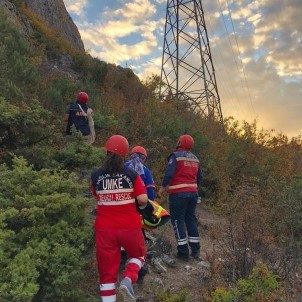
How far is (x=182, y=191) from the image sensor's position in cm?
623

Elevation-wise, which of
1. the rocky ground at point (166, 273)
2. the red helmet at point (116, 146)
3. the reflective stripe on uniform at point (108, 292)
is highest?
the red helmet at point (116, 146)

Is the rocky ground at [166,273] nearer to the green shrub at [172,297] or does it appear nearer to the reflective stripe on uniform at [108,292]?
the green shrub at [172,297]

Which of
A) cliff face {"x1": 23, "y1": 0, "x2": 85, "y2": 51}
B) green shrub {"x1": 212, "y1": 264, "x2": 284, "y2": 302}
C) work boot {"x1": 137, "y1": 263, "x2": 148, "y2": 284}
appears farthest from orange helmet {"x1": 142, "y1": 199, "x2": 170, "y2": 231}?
cliff face {"x1": 23, "y1": 0, "x2": 85, "y2": 51}

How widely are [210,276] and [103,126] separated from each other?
522cm

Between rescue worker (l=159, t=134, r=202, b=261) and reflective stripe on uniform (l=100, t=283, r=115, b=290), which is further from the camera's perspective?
rescue worker (l=159, t=134, r=202, b=261)

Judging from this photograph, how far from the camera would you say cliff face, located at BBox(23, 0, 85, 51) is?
21781 millimetres

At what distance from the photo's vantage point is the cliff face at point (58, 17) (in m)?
21.8

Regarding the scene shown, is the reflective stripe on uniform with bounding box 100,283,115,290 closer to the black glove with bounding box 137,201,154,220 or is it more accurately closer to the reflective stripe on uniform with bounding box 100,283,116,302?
the reflective stripe on uniform with bounding box 100,283,116,302

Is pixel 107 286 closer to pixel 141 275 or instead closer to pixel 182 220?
pixel 141 275

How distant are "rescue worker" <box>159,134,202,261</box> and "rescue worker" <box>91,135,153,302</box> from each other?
1947mm

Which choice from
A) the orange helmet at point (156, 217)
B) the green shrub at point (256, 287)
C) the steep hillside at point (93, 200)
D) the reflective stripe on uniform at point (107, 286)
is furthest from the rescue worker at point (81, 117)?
the green shrub at point (256, 287)

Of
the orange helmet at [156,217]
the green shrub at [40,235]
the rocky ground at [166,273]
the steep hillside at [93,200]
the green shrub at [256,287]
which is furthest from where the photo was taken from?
the rocky ground at [166,273]

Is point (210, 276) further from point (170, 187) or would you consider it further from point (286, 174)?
point (286, 174)

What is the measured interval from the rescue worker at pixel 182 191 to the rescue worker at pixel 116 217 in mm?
1947
